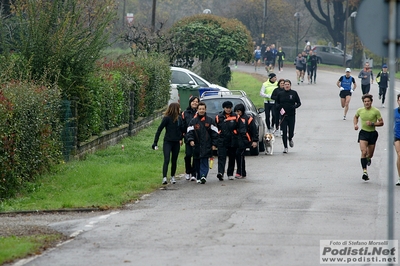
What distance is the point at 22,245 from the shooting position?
394 inches

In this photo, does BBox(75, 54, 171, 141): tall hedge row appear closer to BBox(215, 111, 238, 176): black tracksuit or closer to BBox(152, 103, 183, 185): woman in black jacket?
BBox(152, 103, 183, 185): woman in black jacket

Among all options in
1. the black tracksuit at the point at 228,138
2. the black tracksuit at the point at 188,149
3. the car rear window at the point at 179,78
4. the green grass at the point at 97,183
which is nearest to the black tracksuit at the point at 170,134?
the black tracksuit at the point at 188,149

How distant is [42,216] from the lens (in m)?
12.8

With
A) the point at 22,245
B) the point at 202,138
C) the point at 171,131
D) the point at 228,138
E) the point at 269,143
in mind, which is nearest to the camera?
the point at 22,245

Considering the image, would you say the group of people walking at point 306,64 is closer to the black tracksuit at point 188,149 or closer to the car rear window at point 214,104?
the car rear window at point 214,104

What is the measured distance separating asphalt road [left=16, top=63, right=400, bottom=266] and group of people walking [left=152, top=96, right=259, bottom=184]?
0.33 m

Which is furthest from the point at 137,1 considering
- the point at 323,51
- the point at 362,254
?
the point at 362,254

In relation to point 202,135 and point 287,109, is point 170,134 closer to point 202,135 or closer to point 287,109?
point 202,135

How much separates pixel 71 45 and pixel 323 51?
191ft

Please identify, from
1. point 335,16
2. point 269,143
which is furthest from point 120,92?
point 335,16

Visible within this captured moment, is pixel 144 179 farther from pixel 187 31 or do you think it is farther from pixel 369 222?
pixel 187 31

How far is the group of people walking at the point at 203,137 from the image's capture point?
16.4m

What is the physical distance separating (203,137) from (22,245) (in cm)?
685

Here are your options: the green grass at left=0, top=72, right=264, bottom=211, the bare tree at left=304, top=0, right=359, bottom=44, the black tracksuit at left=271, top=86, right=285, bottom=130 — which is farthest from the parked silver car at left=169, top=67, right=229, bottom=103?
the bare tree at left=304, top=0, right=359, bottom=44
